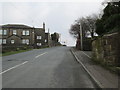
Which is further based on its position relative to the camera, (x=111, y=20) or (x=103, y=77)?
(x=111, y=20)

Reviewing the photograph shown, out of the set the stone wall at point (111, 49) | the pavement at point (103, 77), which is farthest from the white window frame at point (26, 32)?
the pavement at point (103, 77)

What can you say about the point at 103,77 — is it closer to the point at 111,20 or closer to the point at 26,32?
the point at 111,20

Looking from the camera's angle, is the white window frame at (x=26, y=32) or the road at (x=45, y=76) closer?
the road at (x=45, y=76)

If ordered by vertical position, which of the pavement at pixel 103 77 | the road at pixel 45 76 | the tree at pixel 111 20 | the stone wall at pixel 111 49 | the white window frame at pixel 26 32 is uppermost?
the white window frame at pixel 26 32

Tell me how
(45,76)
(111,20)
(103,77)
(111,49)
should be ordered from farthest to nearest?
(111,49) → (111,20) → (45,76) → (103,77)

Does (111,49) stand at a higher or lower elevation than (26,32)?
lower

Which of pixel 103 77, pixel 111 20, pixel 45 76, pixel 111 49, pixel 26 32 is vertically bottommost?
pixel 45 76

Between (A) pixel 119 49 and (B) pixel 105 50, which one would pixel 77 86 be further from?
(B) pixel 105 50

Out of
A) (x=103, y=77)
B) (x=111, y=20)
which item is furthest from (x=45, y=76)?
(x=111, y=20)

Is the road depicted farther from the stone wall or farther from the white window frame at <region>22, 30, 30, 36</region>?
the white window frame at <region>22, 30, 30, 36</region>

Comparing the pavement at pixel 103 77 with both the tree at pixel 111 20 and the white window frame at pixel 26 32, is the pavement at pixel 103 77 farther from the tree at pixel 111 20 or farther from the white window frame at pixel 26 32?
the white window frame at pixel 26 32

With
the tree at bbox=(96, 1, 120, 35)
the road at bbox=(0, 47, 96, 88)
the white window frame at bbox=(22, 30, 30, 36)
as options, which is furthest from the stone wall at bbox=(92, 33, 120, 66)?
the white window frame at bbox=(22, 30, 30, 36)

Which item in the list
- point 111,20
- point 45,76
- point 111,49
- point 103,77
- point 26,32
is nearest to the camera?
point 103,77

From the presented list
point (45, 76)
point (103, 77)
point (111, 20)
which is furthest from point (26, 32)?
point (103, 77)
